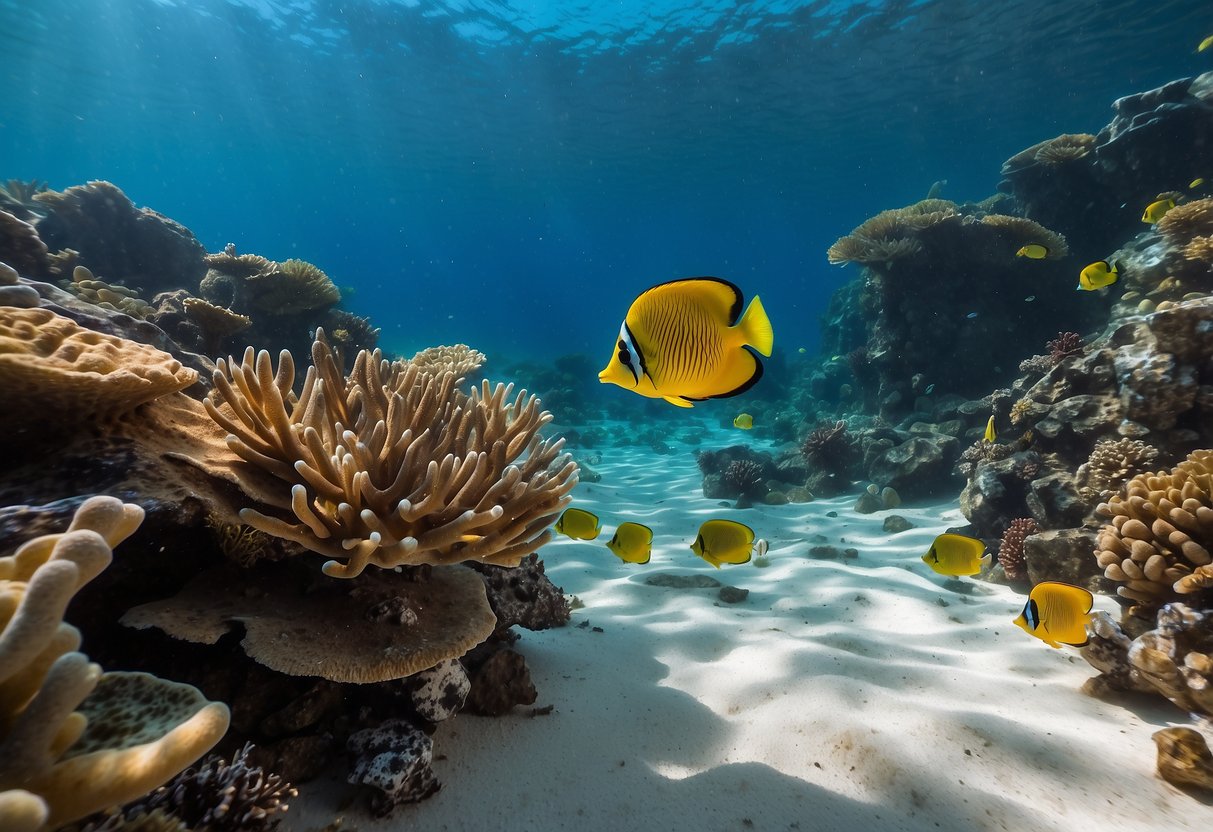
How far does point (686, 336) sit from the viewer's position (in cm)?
173

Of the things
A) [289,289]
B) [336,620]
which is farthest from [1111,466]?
[289,289]

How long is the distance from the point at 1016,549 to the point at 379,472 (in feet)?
19.8

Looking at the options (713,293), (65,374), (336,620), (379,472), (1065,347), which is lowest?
(336,620)

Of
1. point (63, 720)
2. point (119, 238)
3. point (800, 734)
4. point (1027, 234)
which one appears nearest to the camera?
point (63, 720)

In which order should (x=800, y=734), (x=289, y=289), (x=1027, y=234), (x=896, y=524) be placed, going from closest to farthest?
1. (x=800, y=734)
2. (x=896, y=524)
3. (x=289, y=289)
4. (x=1027, y=234)

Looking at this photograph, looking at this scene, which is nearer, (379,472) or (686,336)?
(686,336)

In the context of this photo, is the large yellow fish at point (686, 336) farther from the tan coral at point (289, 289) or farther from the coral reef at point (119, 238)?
the coral reef at point (119, 238)

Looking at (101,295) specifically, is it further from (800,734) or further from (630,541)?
(800,734)

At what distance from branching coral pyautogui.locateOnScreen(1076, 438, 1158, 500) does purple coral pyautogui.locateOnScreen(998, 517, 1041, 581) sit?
58 centimetres

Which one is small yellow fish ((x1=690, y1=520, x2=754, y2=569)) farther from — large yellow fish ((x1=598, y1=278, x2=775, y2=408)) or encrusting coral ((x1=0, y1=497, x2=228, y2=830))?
encrusting coral ((x1=0, y1=497, x2=228, y2=830))

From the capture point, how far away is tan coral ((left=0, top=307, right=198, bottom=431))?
1801mm

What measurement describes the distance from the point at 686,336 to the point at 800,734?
230 cm

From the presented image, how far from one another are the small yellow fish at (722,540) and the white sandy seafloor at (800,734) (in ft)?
2.39

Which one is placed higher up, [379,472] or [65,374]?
[65,374]
